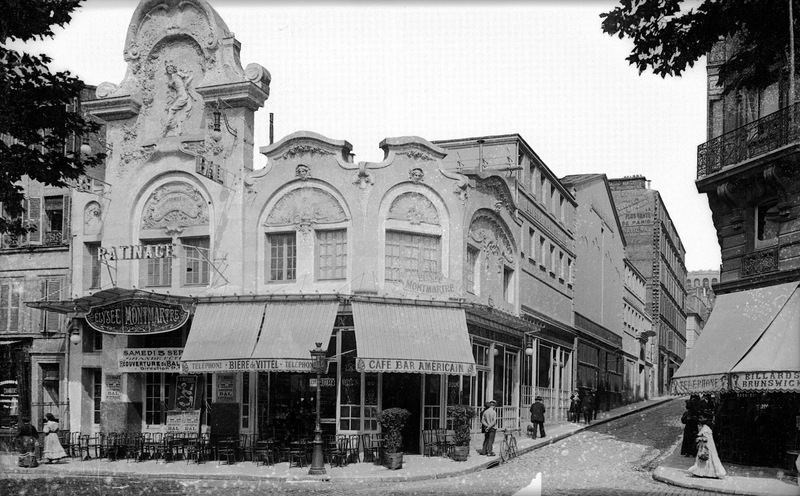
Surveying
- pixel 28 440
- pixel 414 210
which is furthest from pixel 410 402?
pixel 28 440

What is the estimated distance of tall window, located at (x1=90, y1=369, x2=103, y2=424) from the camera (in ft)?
97.6

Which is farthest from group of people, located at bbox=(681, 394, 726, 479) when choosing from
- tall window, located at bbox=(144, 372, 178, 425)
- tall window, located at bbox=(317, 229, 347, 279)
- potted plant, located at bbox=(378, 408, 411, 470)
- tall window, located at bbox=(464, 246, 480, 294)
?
tall window, located at bbox=(144, 372, 178, 425)

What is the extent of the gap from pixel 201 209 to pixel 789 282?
16.7m

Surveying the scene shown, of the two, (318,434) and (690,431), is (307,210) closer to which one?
(318,434)

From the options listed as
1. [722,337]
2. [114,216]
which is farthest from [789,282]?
[114,216]

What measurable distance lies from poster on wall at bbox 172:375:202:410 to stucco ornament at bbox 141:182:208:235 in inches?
177

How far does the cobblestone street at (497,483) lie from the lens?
65.2 feet

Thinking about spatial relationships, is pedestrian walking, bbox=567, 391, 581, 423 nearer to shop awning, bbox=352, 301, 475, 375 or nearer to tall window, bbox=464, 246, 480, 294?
tall window, bbox=464, 246, 480, 294

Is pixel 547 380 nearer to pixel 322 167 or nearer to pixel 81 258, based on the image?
pixel 322 167

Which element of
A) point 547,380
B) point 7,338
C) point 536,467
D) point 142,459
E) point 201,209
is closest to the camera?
point 536,467

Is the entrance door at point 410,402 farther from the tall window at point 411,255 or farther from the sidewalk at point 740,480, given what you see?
the sidewalk at point 740,480

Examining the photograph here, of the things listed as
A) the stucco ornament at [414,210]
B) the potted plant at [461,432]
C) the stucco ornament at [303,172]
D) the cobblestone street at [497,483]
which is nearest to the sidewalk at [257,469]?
the potted plant at [461,432]

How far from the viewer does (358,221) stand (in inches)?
1083

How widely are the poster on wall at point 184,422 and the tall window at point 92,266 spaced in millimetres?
5036
